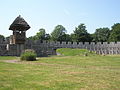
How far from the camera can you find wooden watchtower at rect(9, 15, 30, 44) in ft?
113

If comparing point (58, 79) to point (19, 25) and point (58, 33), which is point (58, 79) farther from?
point (58, 33)

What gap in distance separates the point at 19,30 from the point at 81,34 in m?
46.2

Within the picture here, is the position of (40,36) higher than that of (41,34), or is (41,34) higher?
(41,34)

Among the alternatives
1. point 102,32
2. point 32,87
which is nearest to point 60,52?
point 32,87

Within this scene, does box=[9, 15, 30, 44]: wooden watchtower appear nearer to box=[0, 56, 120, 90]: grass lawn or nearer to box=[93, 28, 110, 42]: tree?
box=[0, 56, 120, 90]: grass lawn

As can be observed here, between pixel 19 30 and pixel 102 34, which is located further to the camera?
pixel 102 34

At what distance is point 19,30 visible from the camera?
117ft

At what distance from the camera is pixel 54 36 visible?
8288cm

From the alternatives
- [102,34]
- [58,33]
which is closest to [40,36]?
[58,33]

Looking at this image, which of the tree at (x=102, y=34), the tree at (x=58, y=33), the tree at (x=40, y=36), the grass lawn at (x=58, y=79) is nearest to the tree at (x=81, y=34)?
the tree at (x=58, y=33)

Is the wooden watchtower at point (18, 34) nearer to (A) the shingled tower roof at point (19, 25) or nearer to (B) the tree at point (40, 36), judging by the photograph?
(A) the shingled tower roof at point (19, 25)

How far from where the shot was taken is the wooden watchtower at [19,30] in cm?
3453

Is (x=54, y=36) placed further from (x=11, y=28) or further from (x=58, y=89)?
(x=58, y=89)

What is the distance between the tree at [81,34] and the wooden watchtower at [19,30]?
44.4 metres
